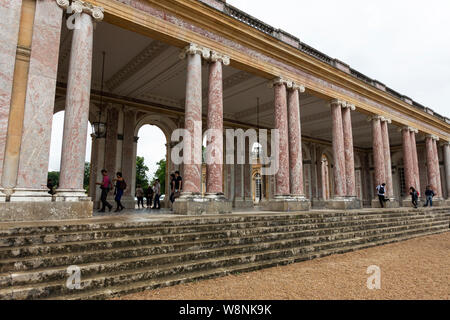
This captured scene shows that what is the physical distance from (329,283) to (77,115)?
250 inches

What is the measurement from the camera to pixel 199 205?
26.3 ft

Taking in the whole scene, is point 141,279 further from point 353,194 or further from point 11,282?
point 353,194

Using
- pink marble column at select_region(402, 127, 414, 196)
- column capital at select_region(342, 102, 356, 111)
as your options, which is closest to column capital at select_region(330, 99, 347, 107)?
column capital at select_region(342, 102, 356, 111)

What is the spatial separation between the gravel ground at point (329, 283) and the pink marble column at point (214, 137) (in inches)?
152

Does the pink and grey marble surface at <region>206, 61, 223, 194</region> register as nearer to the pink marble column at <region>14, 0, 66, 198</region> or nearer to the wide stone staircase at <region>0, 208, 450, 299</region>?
the wide stone staircase at <region>0, 208, 450, 299</region>

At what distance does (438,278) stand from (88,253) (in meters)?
5.65

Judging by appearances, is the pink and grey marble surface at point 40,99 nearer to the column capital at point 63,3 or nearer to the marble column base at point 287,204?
the column capital at point 63,3

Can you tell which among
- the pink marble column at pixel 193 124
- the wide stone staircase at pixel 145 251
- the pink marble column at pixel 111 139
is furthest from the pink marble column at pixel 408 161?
the pink marble column at pixel 111 139

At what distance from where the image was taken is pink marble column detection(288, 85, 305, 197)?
1114cm

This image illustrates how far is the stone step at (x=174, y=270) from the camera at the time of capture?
3.39m

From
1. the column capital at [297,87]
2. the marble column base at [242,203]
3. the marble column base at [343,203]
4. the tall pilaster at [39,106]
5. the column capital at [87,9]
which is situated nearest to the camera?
the tall pilaster at [39,106]

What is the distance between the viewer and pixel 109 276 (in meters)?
3.92
